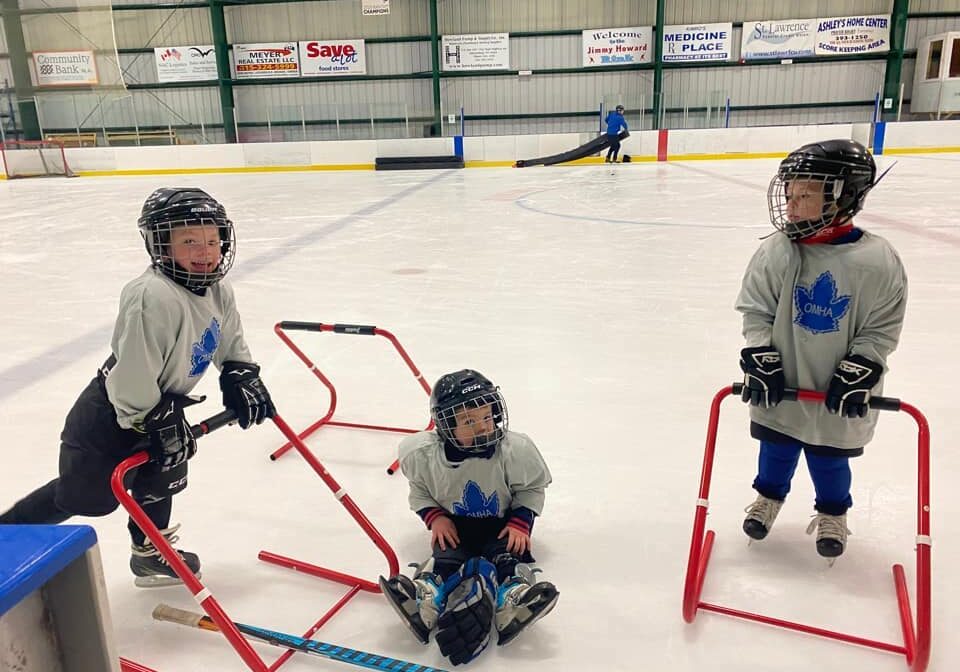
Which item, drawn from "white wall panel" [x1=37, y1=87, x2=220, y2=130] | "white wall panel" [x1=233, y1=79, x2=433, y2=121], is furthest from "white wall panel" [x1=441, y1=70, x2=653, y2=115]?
"white wall panel" [x1=37, y1=87, x2=220, y2=130]

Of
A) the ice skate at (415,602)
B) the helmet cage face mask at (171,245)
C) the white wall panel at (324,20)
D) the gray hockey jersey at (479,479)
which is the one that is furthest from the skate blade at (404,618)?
the white wall panel at (324,20)

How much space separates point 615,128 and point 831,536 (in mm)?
14524

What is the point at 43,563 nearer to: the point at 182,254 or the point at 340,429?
the point at 182,254

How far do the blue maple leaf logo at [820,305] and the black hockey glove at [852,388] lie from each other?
0.40 ft

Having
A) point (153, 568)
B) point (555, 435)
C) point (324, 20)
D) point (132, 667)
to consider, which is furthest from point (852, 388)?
point (324, 20)

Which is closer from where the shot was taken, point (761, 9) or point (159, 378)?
point (159, 378)

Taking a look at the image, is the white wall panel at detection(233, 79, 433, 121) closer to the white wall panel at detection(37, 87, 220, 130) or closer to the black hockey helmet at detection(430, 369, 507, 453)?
the white wall panel at detection(37, 87, 220, 130)

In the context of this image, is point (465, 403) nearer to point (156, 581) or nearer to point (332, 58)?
point (156, 581)

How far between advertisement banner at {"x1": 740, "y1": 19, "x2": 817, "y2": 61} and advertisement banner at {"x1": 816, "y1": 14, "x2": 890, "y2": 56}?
0.26 m

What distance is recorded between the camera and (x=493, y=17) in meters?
18.7

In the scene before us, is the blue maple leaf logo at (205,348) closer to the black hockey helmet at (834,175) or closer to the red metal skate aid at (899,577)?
the red metal skate aid at (899,577)

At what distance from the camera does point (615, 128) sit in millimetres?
15398

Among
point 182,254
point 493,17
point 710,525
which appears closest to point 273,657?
point 182,254

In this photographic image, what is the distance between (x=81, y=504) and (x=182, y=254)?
2.15 feet
